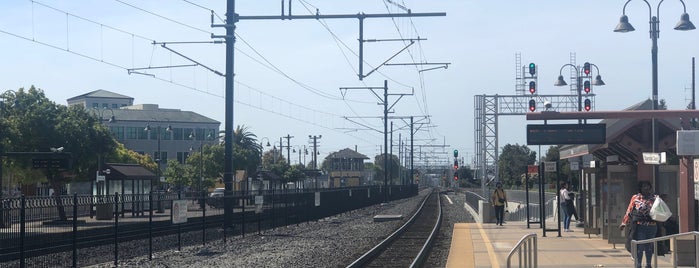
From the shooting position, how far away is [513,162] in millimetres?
100938

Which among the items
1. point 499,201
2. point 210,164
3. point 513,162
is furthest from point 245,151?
point 499,201

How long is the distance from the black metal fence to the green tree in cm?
5015

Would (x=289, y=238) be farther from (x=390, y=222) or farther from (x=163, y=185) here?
(x=163, y=185)

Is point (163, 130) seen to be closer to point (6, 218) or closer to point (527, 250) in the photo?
point (6, 218)

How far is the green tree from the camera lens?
90.6m

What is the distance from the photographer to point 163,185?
8538 centimetres

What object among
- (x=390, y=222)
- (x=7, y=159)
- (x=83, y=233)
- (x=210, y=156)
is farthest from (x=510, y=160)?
(x=83, y=233)

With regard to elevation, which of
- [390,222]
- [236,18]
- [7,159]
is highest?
[236,18]

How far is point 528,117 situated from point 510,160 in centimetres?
8378

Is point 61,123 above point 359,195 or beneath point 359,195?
above

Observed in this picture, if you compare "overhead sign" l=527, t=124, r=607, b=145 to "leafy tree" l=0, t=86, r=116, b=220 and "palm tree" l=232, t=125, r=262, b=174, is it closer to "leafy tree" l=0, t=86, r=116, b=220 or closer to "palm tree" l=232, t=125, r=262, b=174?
"leafy tree" l=0, t=86, r=116, b=220

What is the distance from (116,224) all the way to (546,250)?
32.0 ft

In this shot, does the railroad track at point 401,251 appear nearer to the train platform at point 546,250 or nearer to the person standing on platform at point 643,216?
the train platform at point 546,250

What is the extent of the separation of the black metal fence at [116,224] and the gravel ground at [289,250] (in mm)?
380
